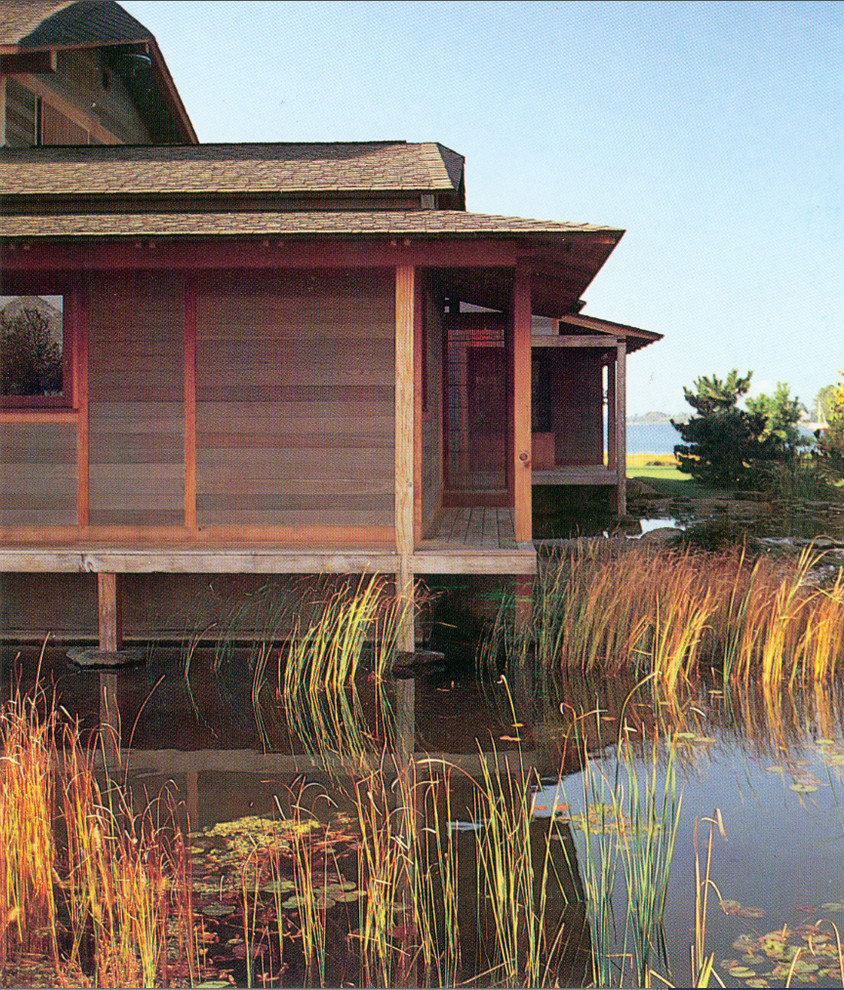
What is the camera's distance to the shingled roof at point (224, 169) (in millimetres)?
10844

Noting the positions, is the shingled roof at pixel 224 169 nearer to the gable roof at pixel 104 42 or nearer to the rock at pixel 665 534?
the gable roof at pixel 104 42

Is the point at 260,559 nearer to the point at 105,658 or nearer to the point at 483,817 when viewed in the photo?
the point at 105,658

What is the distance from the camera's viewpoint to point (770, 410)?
33.0 m

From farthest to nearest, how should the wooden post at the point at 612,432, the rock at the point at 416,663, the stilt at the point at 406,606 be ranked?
the wooden post at the point at 612,432 < the rock at the point at 416,663 < the stilt at the point at 406,606

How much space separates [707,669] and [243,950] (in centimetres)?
608

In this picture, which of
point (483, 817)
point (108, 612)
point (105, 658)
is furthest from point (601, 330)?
point (483, 817)

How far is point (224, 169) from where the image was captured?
12016mm

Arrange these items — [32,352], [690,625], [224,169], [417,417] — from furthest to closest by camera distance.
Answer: [224,169], [32,352], [417,417], [690,625]

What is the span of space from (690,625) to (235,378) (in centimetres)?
458

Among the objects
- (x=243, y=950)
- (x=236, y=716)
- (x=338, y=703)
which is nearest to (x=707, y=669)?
(x=338, y=703)

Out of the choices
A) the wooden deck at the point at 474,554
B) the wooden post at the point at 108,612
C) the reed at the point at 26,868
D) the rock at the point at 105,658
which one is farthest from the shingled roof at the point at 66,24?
the reed at the point at 26,868

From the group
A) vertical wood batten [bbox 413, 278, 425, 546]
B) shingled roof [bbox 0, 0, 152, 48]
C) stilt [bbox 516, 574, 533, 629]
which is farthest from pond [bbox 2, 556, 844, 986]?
shingled roof [bbox 0, 0, 152, 48]

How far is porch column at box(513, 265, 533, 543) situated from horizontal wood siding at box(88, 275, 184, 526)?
3.08 meters

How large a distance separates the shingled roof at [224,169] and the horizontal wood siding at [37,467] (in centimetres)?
235
